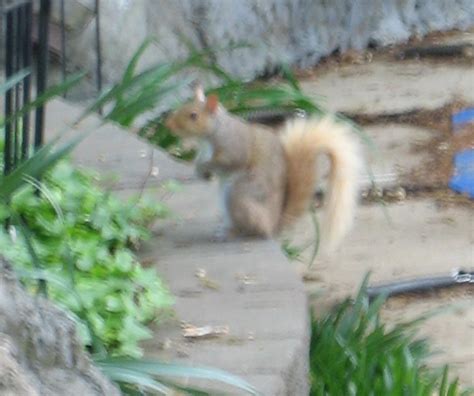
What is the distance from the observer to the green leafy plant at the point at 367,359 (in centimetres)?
388

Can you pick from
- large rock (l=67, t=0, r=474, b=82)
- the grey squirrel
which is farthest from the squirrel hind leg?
large rock (l=67, t=0, r=474, b=82)

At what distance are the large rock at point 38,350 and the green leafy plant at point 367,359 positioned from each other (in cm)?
178

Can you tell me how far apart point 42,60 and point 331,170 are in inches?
41.0

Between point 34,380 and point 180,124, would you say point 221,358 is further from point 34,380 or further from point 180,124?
point 180,124

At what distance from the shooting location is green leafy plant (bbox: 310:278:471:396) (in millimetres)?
3875

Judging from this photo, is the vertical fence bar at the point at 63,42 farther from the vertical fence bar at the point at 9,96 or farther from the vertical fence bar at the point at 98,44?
the vertical fence bar at the point at 9,96

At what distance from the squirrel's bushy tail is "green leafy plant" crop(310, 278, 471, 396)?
0.27 m

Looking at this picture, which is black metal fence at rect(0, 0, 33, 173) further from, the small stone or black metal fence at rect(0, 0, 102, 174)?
the small stone

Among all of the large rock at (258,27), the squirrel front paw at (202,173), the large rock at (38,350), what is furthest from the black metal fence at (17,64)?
the large rock at (258,27)

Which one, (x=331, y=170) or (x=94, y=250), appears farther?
(x=331, y=170)

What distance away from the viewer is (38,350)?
2.01 m

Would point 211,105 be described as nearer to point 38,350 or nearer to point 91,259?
point 91,259

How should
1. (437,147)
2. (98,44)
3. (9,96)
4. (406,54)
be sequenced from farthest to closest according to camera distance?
(406,54) → (437,147) → (98,44) → (9,96)

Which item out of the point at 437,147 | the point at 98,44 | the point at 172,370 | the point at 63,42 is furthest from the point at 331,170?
the point at 437,147
